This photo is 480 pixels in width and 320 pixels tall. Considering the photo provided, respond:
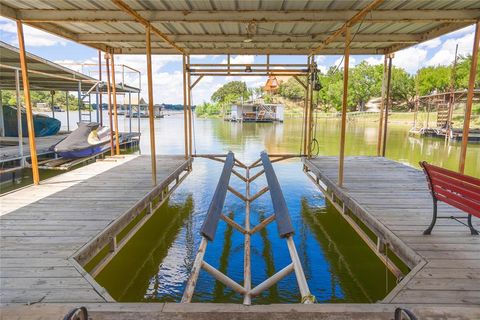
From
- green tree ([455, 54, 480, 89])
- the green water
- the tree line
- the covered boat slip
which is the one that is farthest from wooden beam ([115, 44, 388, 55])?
the tree line

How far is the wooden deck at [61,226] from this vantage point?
9.29 feet

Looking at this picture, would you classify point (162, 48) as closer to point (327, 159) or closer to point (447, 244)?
point (327, 159)

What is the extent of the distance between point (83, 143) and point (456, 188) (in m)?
11.8

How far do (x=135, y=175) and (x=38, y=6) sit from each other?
12.3ft

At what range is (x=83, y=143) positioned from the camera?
1183 cm

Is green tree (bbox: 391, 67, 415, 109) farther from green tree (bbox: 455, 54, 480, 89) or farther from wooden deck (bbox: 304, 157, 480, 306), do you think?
wooden deck (bbox: 304, 157, 480, 306)

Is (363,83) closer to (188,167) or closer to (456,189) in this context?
(188,167)

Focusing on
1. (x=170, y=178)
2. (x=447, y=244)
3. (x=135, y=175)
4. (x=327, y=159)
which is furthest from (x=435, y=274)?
(x=327, y=159)

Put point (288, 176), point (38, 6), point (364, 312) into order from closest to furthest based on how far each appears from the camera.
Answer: point (364, 312) → point (38, 6) → point (288, 176)

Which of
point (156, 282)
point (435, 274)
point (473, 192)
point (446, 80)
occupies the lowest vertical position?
point (156, 282)

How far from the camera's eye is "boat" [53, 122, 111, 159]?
1140 centimetres

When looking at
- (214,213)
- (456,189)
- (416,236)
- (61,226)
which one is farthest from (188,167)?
(456,189)

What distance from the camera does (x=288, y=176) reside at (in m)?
11.5

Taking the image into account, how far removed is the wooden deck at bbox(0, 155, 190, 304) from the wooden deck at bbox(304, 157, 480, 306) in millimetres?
2861
